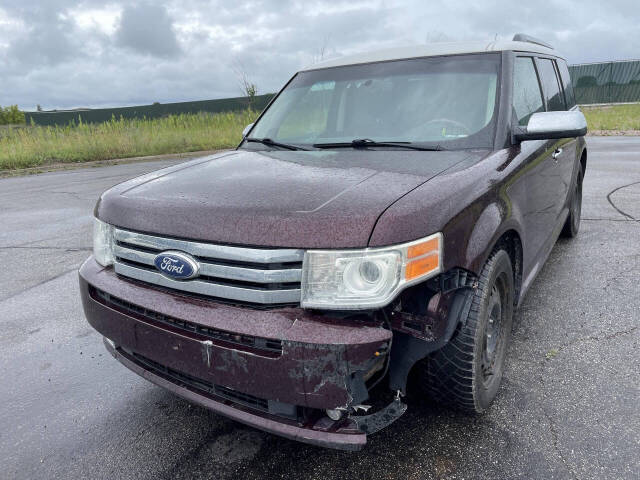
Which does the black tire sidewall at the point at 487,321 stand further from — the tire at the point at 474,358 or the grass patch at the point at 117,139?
the grass patch at the point at 117,139

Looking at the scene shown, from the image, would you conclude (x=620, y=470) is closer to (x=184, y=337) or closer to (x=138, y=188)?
(x=184, y=337)

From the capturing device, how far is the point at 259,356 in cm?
172

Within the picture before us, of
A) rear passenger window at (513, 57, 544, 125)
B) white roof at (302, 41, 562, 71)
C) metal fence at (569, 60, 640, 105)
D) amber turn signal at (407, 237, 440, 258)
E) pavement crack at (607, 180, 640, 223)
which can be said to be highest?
metal fence at (569, 60, 640, 105)

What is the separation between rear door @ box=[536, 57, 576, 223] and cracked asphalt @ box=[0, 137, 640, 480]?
2.21 feet

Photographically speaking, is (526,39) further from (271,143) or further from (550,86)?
(271,143)

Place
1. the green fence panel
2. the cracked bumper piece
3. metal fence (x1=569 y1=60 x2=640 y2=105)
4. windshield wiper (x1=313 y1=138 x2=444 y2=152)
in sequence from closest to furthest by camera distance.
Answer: the cracked bumper piece, windshield wiper (x1=313 y1=138 x2=444 y2=152), the green fence panel, metal fence (x1=569 y1=60 x2=640 y2=105)

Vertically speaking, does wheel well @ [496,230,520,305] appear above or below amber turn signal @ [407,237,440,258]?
below

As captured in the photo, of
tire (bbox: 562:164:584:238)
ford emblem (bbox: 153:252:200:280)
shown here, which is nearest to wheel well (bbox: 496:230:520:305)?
ford emblem (bbox: 153:252:200:280)

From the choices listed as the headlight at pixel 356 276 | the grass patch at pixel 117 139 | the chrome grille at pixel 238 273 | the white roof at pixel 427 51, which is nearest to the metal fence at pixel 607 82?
the grass patch at pixel 117 139

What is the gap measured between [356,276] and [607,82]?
4279 centimetres

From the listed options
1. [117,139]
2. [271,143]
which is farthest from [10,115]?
[271,143]

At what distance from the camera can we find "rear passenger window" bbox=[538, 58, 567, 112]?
12.1ft

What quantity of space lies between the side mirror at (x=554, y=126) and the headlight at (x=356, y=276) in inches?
50.8

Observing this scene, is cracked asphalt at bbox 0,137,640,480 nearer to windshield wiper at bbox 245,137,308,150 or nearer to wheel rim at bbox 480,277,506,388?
wheel rim at bbox 480,277,506,388
